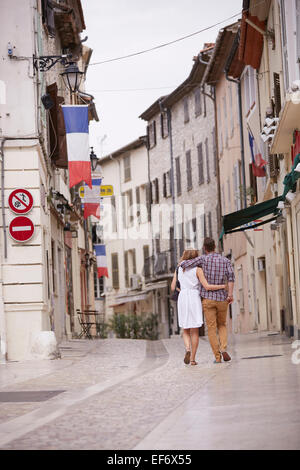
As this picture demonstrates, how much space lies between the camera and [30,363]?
17688 mm

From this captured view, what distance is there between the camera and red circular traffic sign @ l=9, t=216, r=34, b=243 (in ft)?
62.1

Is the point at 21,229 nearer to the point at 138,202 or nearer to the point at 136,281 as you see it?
the point at 136,281

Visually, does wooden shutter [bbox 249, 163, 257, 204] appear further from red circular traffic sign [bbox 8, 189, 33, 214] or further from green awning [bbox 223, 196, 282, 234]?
red circular traffic sign [bbox 8, 189, 33, 214]

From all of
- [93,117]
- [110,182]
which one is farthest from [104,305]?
[93,117]

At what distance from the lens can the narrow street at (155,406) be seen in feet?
21.0

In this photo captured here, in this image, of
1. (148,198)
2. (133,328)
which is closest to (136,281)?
(148,198)

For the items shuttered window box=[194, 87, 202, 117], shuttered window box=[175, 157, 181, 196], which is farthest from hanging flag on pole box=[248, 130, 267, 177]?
shuttered window box=[175, 157, 181, 196]

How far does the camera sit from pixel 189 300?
580 inches

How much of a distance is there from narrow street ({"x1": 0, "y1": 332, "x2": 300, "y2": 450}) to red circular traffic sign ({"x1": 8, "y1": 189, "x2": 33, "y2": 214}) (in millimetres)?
4060

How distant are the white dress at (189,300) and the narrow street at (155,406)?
2.21ft

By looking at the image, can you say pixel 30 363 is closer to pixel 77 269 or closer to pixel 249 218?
pixel 249 218

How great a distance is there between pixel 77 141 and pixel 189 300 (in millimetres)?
6528

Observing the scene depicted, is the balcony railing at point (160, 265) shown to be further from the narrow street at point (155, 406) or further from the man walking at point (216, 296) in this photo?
the man walking at point (216, 296)

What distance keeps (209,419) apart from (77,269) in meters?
28.4
